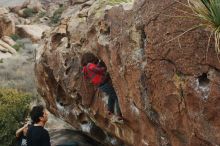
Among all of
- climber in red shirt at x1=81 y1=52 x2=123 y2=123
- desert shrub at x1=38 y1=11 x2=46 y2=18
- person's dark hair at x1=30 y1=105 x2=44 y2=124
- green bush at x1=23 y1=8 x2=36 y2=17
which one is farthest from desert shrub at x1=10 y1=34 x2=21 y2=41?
person's dark hair at x1=30 y1=105 x2=44 y2=124

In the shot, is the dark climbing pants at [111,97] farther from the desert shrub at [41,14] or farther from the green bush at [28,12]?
the green bush at [28,12]

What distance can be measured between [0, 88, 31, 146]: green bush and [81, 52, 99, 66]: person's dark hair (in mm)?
3727

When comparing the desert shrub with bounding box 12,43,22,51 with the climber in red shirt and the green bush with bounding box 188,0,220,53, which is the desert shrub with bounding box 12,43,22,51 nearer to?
the climber in red shirt

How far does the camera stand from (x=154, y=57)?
23.9 feet

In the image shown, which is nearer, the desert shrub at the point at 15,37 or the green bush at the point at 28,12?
the desert shrub at the point at 15,37

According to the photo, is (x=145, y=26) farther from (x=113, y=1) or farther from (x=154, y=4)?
A: (x=113, y=1)

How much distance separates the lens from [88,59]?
10258mm

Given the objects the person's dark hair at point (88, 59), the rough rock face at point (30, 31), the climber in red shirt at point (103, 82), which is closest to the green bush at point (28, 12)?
the rough rock face at point (30, 31)

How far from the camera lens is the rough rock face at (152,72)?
660 centimetres

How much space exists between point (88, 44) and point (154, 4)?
283cm

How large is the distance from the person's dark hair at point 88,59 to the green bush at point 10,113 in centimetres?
373

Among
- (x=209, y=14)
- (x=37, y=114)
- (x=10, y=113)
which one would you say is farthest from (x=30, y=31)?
(x=209, y=14)

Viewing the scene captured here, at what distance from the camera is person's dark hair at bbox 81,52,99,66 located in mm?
9938

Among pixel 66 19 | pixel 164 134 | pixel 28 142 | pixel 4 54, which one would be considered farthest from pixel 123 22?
pixel 4 54
